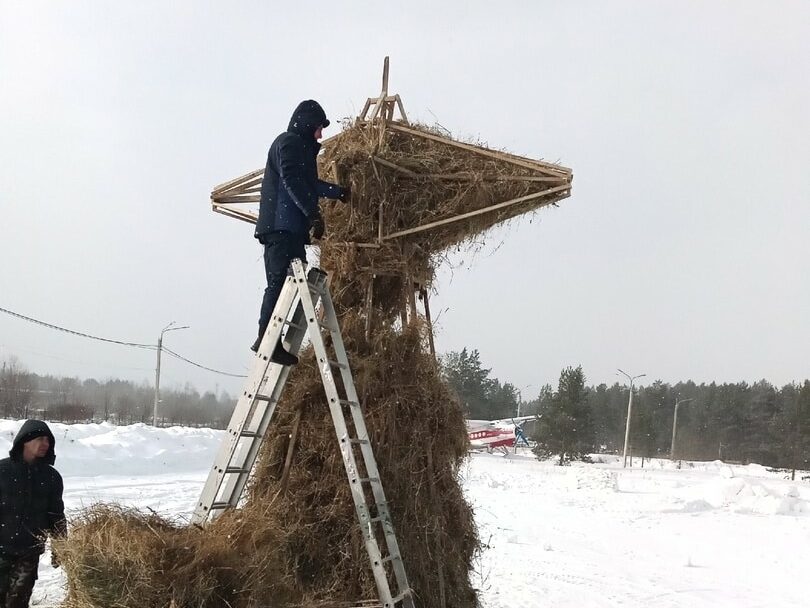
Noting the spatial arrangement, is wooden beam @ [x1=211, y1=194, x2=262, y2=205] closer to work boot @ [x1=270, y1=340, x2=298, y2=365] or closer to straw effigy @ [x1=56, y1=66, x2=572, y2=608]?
straw effigy @ [x1=56, y1=66, x2=572, y2=608]

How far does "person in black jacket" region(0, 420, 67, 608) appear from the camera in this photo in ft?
A: 15.1

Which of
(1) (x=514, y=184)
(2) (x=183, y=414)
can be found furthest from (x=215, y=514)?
(2) (x=183, y=414)

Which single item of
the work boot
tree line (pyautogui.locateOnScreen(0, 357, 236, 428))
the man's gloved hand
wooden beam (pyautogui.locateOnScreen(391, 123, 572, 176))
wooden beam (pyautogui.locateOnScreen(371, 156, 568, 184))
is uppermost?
wooden beam (pyautogui.locateOnScreen(391, 123, 572, 176))

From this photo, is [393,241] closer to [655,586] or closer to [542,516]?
[655,586]

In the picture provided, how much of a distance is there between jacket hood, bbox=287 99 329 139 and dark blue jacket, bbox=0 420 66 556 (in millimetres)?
3239

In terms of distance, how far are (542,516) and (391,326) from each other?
541 inches

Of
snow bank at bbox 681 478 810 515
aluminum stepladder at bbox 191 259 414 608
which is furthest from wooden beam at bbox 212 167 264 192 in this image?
snow bank at bbox 681 478 810 515

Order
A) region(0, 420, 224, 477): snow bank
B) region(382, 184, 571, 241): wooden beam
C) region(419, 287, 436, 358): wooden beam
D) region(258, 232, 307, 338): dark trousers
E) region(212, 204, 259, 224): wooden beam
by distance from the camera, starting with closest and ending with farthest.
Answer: region(258, 232, 307, 338): dark trousers, region(382, 184, 571, 241): wooden beam, region(419, 287, 436, 358): wooden beam, region(212, 204, 259, 224): wooden beam, region(0, 420, 224, 477): snow bank

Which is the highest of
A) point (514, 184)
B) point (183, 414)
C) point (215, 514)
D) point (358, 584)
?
point (514, 184)

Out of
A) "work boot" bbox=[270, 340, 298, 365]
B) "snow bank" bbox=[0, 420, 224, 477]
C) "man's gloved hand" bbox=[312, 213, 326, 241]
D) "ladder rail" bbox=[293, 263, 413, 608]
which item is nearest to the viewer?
"ladder rail" bbox=[293, 263, 413, 608]

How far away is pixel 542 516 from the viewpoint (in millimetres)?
17125

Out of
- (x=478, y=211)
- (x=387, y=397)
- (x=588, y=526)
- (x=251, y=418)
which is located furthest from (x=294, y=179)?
(x=588, y=526)

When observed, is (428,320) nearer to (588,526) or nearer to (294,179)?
(294,179)

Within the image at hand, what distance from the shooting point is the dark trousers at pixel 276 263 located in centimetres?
448
